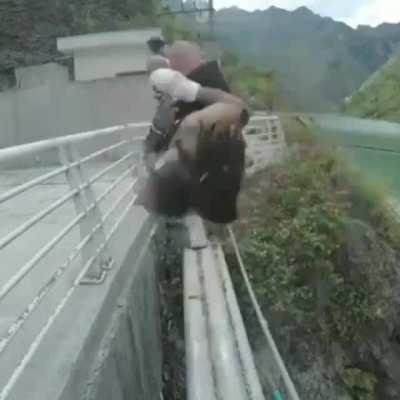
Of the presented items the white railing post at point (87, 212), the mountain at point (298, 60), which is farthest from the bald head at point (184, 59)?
the mountain at point (298, 60)

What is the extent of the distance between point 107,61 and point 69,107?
5.96ft

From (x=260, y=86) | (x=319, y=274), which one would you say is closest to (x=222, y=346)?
(x=319, y=274)

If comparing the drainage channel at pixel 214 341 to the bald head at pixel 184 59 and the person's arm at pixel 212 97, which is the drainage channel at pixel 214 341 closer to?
the person's arm at pixel 212 97

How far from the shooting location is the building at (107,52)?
54.6ft

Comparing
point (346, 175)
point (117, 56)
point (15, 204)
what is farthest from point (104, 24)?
point (15, 204)

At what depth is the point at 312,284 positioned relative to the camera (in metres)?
9.26

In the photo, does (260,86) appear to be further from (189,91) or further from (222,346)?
(222,346)

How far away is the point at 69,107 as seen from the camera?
1627 cm

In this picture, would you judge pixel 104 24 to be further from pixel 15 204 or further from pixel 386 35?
pixel 386 35

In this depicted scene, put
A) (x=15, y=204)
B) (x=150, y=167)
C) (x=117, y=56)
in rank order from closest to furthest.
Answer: (x=150, y=167) < (x=15, y=204) < (x=117, y=56)

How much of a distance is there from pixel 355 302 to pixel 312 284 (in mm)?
815

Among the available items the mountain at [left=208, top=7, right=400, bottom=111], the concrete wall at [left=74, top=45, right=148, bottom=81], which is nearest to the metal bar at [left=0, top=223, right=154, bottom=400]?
the mountain at [left=208, top=7, right=400, bottom=111]

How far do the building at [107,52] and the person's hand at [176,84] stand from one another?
1253 centimetres

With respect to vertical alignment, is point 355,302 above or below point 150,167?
below
